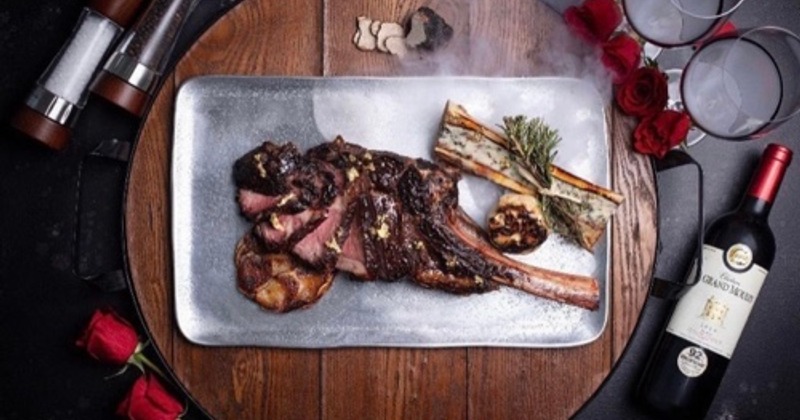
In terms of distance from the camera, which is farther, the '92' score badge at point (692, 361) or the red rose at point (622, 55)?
the '92' score badge at point (692, 361)

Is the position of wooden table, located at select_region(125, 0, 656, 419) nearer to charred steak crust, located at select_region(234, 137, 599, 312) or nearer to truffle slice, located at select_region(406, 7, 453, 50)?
truffle slice, located at select_region(406, 7, 453, 50)

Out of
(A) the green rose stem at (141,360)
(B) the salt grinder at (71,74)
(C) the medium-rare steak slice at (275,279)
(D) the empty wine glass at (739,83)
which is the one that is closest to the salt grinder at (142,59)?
(B) the salt grinder at (71,74)

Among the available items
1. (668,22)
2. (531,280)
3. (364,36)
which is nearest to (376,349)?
(531,280)

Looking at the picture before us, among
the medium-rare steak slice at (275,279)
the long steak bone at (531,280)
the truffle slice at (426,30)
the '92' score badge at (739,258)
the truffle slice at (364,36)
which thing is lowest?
the medium-rare steak slice at (275,279)

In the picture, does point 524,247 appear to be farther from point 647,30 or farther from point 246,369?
point 246,369

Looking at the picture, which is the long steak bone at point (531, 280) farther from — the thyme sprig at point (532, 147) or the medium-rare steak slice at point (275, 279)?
the medium-rare steak slice at point (275, 279)

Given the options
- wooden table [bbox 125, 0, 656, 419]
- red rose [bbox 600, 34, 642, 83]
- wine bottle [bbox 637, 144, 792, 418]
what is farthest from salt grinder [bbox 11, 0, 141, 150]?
wine bottle [bbox 637, 144, 792, 418]
